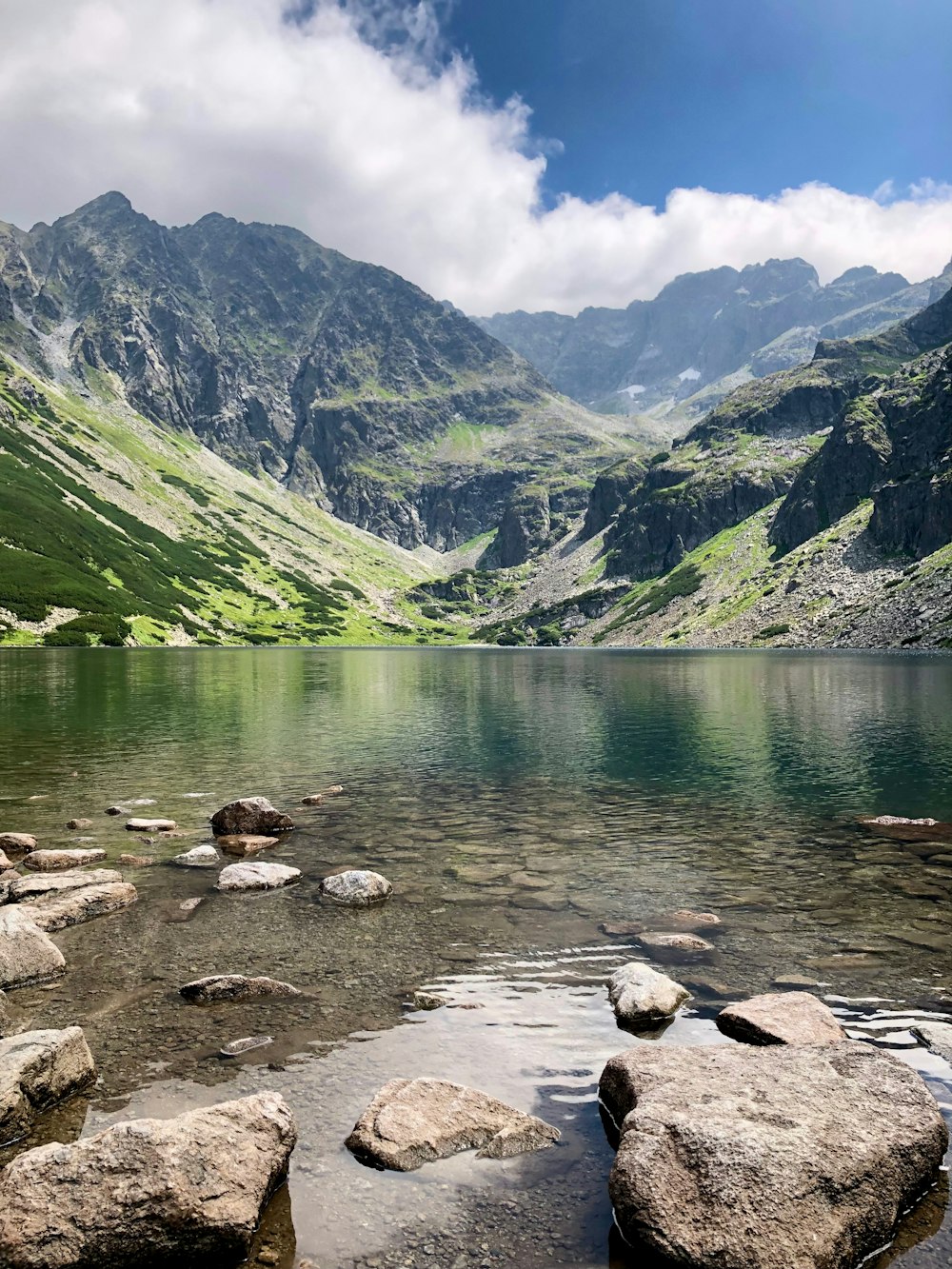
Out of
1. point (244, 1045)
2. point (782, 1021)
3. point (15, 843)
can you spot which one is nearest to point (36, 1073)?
point (244, 1045)

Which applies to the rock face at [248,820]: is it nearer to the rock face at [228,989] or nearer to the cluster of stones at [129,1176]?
the rock face at [228,989]

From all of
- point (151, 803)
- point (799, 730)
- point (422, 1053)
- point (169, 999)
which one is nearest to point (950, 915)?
point (422, 1053)

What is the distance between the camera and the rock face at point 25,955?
16.3 metres

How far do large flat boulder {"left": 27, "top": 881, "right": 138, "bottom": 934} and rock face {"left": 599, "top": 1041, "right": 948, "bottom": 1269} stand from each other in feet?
51.4

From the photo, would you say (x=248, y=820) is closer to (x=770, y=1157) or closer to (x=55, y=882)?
(x=55, y=882)

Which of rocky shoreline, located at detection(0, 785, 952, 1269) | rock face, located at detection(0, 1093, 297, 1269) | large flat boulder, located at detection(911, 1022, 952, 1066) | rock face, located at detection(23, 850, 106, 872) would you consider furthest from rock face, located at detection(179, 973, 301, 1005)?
large flat boulder, located at detection(911, 1022, 952, 1066)

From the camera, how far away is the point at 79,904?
20.5 meters

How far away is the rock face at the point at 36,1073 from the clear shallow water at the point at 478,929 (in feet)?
1.20

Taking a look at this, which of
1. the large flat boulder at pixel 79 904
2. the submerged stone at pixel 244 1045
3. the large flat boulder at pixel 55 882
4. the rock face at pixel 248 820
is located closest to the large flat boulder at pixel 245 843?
the rock face at pixel 248 820

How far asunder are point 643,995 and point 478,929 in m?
5.91

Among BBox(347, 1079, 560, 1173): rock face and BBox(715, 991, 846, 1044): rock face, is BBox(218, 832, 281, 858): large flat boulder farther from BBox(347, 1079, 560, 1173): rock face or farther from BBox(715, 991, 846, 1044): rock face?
BBox(715, 991, 846, 1044): rock face

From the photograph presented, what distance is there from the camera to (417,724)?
6631cm

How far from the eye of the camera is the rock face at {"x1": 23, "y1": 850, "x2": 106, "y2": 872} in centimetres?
2459

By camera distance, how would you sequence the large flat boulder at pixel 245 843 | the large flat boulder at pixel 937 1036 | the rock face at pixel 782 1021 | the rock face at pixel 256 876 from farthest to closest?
the large flat boulder at pixel 245 843 < the rock face at pixel 256 876 < the large flat boulder at pixel 937 1036 < the rock face at pixel 782 1021
